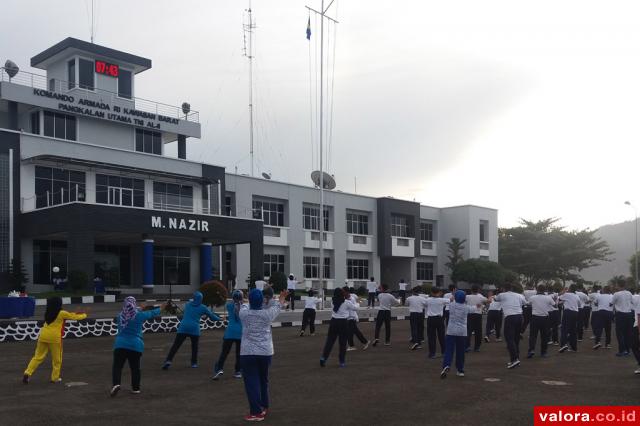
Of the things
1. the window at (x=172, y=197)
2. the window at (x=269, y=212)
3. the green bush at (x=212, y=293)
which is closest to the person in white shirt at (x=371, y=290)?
the green bush at (x=212, y=293)

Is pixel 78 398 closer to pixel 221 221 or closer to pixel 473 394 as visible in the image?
pixel 473 394

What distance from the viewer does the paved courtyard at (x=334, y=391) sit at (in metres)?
9.20

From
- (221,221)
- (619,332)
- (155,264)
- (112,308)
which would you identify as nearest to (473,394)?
(619,332)

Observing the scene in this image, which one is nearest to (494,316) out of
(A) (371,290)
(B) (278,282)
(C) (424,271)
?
(A) (371,290)

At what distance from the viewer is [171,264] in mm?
43281

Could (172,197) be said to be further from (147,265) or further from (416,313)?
(416,313)

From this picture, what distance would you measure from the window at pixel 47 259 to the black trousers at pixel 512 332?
95.5ft

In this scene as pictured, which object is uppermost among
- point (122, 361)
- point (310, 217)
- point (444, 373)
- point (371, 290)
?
point (310, 217)

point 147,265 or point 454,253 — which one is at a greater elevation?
point 147,265

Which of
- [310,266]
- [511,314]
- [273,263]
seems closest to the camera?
[511,314]

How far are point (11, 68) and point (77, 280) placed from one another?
14.9 metres

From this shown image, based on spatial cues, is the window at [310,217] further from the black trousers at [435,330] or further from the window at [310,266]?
the black trousers at [435,330]

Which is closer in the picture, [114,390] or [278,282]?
[114,390]

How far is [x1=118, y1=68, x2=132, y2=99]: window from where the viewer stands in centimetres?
4475
